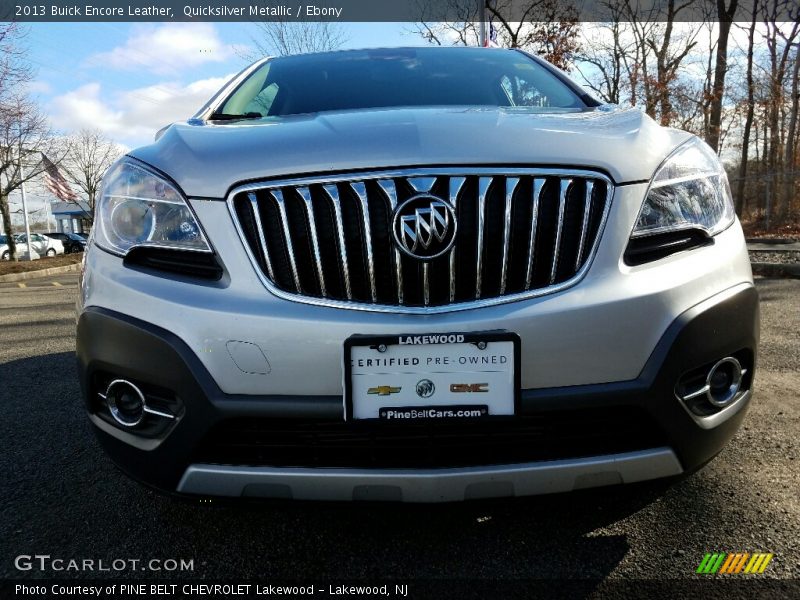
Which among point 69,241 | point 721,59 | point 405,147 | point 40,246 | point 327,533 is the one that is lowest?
point 69,241

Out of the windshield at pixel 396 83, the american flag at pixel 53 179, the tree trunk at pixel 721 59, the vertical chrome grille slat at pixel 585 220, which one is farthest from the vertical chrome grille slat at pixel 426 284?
the american flag at pixel 53 179

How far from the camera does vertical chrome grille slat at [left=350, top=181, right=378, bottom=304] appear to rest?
1.41 m

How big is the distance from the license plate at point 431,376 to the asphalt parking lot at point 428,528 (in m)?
0.23

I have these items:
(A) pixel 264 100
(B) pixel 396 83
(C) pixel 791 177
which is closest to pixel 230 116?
(A) pixel 264 100

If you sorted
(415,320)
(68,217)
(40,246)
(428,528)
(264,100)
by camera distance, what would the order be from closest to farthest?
(415,320), (428,528), (264,100), (40,246), (68,217)

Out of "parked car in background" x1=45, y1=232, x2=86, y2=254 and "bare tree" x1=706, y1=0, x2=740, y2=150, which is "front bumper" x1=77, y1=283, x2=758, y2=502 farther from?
"parked car in background" x1=45, y1=232, x2=86, y2=254

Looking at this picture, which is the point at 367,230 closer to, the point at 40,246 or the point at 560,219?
the point at 560,219

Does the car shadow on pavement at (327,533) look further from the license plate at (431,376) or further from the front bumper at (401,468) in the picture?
the license plate at (431,376)

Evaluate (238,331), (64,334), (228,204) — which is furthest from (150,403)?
(64,334)

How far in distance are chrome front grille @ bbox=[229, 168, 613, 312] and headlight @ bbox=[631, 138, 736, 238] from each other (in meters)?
0.18

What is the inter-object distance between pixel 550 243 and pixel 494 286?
17 centimetres

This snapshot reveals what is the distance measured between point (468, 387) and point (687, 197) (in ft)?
2.63

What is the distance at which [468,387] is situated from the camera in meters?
1.36

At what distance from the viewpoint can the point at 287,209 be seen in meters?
1.44
